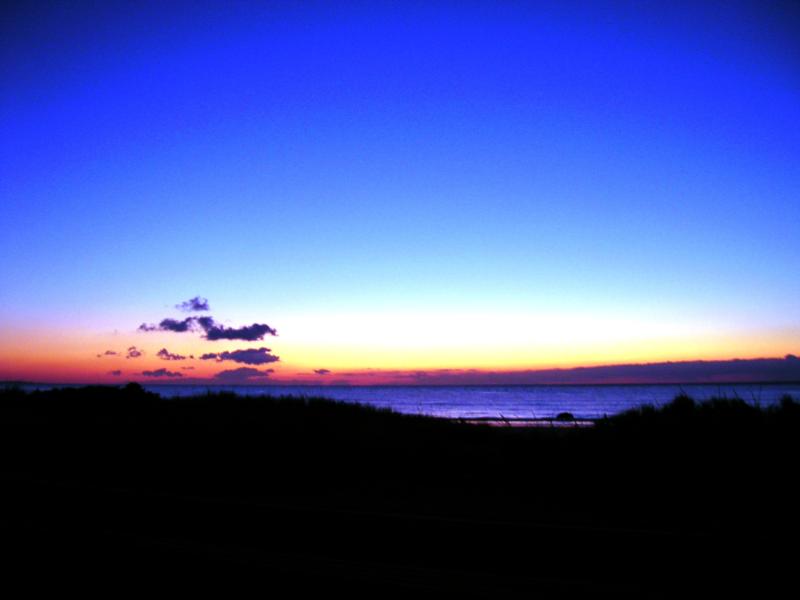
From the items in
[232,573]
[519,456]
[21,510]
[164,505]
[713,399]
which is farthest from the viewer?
[713,399]

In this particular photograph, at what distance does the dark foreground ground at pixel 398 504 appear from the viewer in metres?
4.89

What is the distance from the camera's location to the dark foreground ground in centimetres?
489

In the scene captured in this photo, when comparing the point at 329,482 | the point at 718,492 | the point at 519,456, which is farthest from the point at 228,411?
the point at 718,492

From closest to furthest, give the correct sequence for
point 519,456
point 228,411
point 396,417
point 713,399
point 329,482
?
point 329,482 < point 519,456 < point 713,399 < point 228,411 < point 396,417

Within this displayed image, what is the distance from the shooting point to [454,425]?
16031 millimetres

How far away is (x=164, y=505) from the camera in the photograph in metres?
7.86

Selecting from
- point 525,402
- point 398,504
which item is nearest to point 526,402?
point 525,402

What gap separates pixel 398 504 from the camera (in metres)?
8.60

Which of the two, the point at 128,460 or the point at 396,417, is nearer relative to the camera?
the point at 128,460

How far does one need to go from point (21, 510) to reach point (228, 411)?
8.52m

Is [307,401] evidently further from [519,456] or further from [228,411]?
[519,456]

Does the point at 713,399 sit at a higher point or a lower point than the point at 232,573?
higher

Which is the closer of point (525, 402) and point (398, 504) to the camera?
point (398, 504)

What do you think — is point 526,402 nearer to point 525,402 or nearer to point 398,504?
point 525,402
